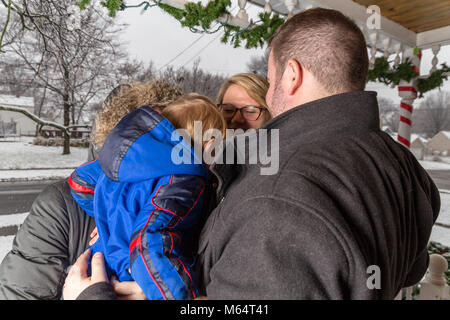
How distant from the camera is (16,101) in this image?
149cm

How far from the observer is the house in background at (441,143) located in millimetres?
2648

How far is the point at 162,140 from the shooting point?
0.76m

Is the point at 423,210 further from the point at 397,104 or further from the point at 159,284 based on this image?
the point at 397,104

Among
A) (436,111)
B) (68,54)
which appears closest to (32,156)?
(68,54)

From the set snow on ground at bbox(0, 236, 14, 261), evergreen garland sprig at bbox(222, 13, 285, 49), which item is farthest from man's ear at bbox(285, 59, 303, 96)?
snow on ground at bbox(0, 236, 14, 261)

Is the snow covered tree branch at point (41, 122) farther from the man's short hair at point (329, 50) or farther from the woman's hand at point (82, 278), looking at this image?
the man's short hair at point (329, 50)

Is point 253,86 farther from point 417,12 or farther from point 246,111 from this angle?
point 417,12

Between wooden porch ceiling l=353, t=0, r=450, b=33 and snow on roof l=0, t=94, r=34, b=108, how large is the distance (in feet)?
6.82

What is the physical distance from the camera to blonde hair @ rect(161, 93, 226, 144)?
0.84 meters

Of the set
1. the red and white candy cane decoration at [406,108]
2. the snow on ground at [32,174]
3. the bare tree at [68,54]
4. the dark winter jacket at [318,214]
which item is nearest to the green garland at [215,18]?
the bare tree at [68,54]

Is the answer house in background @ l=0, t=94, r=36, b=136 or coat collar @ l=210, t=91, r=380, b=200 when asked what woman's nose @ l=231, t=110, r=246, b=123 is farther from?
house in background @ l=0, t=94, r=36, b=136

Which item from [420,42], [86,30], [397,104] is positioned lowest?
[397,104]

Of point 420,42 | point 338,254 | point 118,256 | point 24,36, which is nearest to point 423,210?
point 338,254
